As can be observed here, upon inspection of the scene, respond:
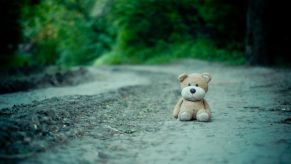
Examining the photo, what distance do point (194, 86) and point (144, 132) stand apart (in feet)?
4.72

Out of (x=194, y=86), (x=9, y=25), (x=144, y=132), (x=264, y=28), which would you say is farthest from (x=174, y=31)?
(x=144, y=132)

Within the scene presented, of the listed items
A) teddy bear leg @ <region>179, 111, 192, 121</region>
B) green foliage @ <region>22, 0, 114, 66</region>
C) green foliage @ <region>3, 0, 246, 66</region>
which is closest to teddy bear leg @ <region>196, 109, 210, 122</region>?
teddy bear leg @ <region>179, 111, 192, 121</region>

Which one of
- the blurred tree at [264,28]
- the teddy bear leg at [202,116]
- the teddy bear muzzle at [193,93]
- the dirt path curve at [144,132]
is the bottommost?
the dirt path curve at [144,132]

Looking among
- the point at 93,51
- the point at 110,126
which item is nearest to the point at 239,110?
the point at 110,126

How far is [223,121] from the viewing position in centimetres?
739

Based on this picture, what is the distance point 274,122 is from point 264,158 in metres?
2.12

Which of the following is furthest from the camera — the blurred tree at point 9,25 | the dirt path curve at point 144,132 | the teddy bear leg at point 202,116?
the blurred tree at point 9,25

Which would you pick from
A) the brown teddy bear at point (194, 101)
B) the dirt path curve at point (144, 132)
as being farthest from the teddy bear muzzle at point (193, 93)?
the dirt path curve at point (144, 132)

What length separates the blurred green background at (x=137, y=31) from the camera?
67.8ft

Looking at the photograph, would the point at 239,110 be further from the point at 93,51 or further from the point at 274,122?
the point at 93,51

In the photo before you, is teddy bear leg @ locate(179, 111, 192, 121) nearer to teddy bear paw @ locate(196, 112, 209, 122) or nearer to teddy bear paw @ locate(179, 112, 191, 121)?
teddy bear paw @ locate(179, 112, 191, 121)

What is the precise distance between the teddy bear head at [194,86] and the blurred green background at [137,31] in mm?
11428

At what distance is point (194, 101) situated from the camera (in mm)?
7449

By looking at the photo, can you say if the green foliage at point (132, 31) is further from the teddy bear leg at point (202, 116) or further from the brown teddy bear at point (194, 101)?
the teddy bear leg at point (202, 116)
